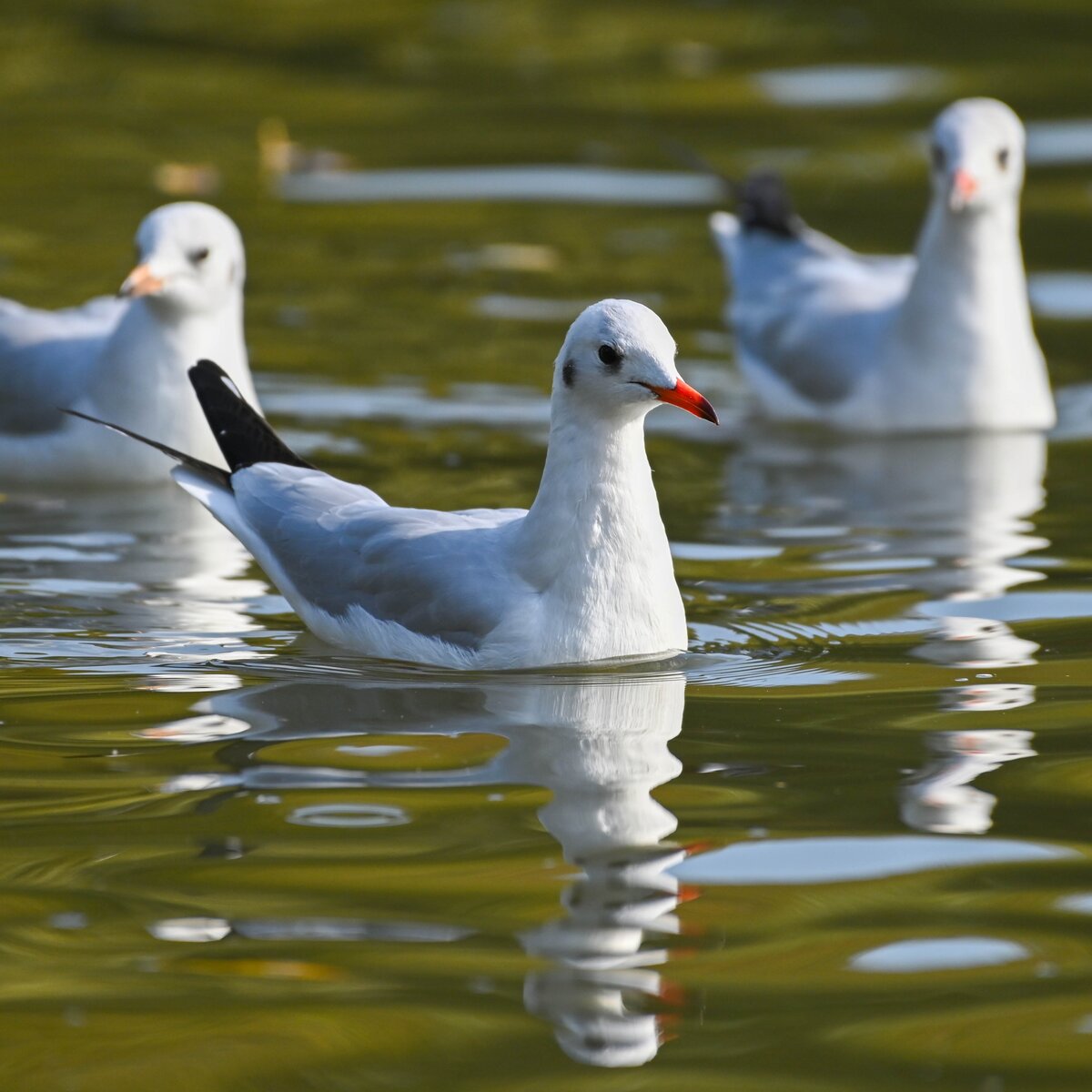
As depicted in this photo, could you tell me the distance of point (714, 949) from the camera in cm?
431

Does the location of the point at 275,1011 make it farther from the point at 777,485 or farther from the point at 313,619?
the point at 777,485

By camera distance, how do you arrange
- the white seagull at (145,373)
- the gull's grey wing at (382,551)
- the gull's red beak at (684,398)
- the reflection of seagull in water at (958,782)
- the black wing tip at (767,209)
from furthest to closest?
the black wing tip at (767,209), the white seagull at (145,373), the gull's grey wing at (382,551), the gull's red beak at (684,398), the reflection of seagull in water at (958,782)

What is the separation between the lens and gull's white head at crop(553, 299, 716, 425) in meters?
5.95

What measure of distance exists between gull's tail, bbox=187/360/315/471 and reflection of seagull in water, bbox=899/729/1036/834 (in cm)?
249

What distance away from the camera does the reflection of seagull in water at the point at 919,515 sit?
23.1 ft

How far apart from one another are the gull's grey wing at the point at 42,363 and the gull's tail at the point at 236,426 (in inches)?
62.9

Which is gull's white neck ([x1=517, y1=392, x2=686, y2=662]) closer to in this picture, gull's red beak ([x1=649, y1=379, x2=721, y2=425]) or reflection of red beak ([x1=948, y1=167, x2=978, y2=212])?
gull's red beak ([x1=649, y1=379, x2=721, y2=425])

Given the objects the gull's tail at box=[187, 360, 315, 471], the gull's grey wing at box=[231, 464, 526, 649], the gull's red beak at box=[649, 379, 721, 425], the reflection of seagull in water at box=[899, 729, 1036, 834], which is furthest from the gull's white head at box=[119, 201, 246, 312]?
the reflection of seagull in water at box=[899, 729, 1036, 834]

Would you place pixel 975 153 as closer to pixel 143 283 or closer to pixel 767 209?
pixel 767 209

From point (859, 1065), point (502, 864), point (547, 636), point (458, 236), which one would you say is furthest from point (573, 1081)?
point (458, 236)

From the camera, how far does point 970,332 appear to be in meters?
10.1

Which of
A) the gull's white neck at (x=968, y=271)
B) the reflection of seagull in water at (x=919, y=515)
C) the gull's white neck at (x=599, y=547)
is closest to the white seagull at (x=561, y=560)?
the gull's white neck at (x=599, y=547)

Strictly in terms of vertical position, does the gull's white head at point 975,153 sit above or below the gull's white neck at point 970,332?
above

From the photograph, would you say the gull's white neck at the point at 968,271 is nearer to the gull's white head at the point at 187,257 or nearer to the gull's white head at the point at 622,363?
the gull's white head at the point at 187,257
